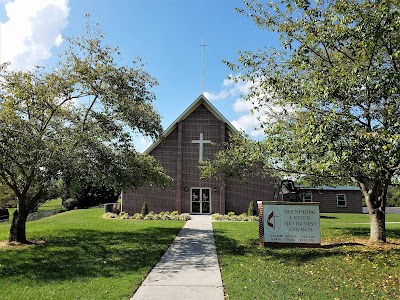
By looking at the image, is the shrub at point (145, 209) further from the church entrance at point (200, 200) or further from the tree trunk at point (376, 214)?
the tree trunk at point (376, 214)

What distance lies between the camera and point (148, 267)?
920cm

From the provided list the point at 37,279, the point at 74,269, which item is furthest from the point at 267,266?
the point at 37,279

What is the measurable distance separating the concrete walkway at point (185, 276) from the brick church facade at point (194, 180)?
1430 cm

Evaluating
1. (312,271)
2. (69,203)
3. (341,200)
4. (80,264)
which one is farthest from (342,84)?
(69,203)

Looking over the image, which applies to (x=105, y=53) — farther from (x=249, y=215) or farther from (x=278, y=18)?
(x=249, y=215)

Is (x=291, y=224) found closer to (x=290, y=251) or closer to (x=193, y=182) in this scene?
(x=290, y=251)

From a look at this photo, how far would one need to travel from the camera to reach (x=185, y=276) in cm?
831

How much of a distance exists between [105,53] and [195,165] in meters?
15.5

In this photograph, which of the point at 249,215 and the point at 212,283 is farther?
the point at 249,215

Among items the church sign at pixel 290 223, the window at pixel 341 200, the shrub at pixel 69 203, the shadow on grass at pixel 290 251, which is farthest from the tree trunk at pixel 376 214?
the shrub at pixel 69 203

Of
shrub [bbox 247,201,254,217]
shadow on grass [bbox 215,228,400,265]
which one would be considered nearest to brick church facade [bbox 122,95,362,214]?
shrub [bbox 247,201,254,217]

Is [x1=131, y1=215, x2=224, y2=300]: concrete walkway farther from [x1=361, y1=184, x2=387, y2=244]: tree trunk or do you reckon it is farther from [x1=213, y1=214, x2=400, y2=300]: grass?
[x1=361, y1=184, x2=387, y2=244]: tree trunk

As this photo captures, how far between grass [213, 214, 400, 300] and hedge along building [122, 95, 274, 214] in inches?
551

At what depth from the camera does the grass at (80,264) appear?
23.3 ft
